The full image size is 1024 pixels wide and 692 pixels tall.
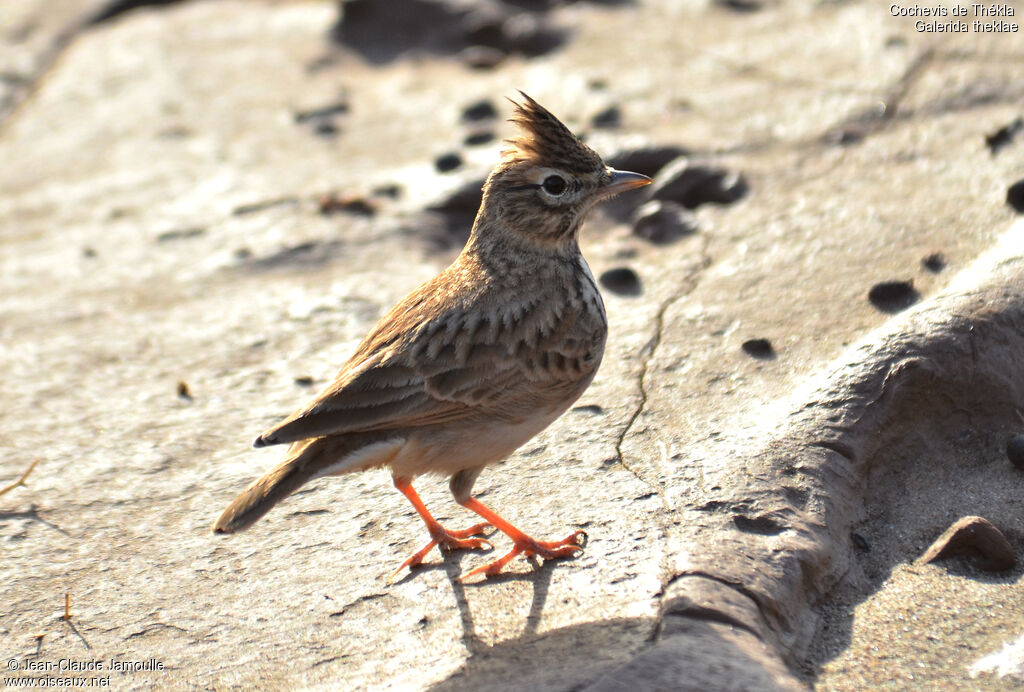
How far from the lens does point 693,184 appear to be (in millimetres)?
7234

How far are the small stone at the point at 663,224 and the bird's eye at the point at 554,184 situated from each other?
74.2 inches

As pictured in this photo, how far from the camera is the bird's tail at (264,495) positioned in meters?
3.93

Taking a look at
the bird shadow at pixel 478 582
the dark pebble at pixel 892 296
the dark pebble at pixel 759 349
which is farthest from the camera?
the dark pebble at pixel 892 296

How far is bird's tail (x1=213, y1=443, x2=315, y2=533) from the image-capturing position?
3.93m

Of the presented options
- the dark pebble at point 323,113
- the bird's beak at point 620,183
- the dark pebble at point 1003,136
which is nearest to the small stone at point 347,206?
the dark pebble at point 323,113

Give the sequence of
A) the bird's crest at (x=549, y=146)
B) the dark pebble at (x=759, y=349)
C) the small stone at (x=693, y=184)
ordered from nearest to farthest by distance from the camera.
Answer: the bird's crest at (x=549, y=146) < the dark pebble at (x=759, y=349) < the small stone at (x=693, y=184)

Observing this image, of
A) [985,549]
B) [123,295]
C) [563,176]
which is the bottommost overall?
[123,295]

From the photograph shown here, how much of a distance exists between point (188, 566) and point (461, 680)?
4.94 feet

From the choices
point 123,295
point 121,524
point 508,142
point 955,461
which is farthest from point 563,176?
point 123,295

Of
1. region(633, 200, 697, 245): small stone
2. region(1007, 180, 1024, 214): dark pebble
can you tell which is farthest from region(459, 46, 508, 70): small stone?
region(1007, 180, 1024, 214): dark pebble

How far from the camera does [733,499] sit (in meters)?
4.28

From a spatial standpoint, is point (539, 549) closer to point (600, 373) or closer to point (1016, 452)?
point (600, 373)

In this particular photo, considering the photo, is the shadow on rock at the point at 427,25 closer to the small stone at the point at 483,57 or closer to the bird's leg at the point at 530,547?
the small stone at the point at 483,57

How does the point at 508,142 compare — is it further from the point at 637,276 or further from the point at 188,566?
the point at 188,566
